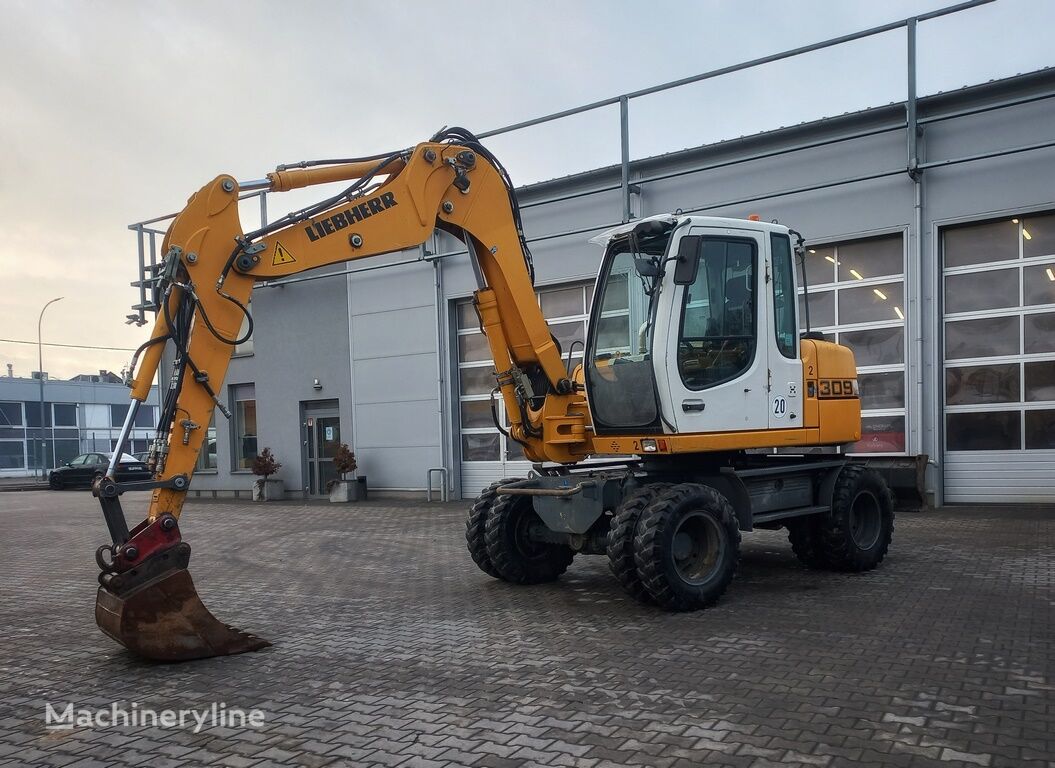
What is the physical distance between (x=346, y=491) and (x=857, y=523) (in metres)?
12.6

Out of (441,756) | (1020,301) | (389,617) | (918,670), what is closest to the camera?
(441,756)

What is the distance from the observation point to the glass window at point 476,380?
60.6ft

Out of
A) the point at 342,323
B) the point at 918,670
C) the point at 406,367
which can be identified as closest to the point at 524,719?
the point at 918,670

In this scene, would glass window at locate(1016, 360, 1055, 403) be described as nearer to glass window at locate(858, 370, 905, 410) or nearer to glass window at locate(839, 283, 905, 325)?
glass window at locate(858, 370, 905, 410)

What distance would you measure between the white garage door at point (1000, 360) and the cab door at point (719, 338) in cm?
731

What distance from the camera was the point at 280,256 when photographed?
268 inches

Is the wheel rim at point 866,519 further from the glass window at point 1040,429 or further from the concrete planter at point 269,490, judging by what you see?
the concrete planter at point 269,490

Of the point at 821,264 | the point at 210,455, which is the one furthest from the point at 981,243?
the point at 210,455

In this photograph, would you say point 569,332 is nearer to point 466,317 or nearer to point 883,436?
point 466,317

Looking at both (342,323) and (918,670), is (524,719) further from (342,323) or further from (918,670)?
(342,323)

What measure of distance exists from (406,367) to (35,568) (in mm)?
9360

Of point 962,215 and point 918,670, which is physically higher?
point 962,215

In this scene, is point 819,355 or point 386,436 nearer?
point 819,355

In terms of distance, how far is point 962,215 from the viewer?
44.3 ft
